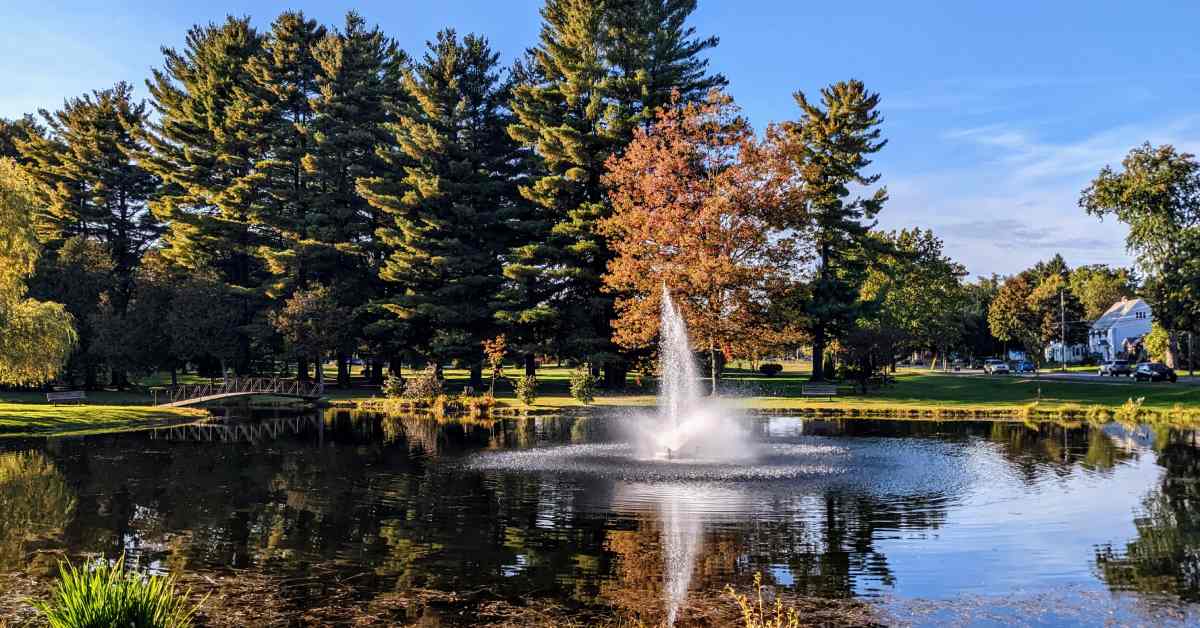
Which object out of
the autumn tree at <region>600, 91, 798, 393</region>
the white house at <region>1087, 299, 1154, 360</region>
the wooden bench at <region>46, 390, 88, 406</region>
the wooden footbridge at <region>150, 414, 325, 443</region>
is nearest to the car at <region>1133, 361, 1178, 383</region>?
the autumn tree at <region>600, 91, 798, 393</region>

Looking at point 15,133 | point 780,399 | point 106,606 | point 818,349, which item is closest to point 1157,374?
point 818,349

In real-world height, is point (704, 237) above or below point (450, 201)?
below

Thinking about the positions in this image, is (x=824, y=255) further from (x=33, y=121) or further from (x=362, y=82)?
(x=33, y=121)

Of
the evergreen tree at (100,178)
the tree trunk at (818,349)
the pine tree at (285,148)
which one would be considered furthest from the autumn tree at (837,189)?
the evergreen tree at (100,178)

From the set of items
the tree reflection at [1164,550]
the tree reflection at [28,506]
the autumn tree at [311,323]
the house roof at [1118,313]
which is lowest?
the tree reflection at [1164,550]

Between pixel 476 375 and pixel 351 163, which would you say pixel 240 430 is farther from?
pixel 351 163

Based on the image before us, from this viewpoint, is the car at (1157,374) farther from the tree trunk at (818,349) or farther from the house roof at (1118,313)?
the house roof at (1118,313)

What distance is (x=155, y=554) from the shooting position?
15289 mm

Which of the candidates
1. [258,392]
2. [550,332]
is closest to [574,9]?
[550,332]

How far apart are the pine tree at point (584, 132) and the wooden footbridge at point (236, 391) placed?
15.5m

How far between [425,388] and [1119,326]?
107m

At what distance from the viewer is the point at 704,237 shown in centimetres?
4916

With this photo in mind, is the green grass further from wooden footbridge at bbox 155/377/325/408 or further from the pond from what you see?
the pond

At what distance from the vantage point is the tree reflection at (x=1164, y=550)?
13211 mm
